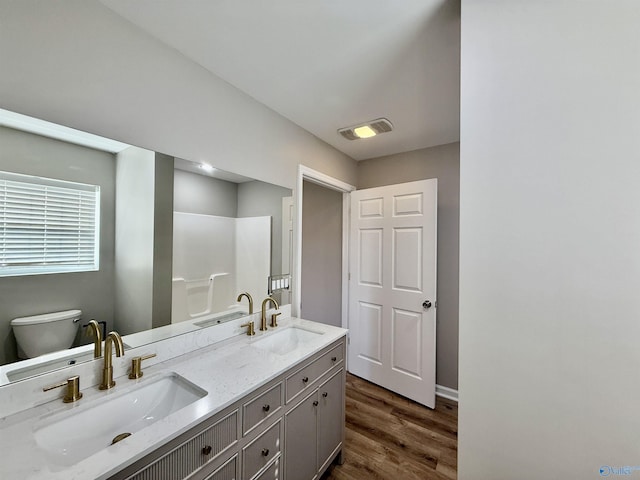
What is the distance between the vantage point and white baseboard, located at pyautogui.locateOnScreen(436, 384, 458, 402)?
8.11ft

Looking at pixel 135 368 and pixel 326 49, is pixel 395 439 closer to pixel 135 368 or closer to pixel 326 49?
pixel 135 368

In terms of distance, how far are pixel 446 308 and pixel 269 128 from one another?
2.31 metres

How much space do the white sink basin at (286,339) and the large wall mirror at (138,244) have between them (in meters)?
0.29

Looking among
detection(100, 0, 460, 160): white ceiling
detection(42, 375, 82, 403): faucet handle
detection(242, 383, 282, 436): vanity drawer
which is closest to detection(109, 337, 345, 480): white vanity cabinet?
detection(242, 383, 282, 436): vanity drawer

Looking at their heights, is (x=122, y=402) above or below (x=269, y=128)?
below

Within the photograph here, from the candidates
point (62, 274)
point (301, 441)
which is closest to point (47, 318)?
point (62, 274)

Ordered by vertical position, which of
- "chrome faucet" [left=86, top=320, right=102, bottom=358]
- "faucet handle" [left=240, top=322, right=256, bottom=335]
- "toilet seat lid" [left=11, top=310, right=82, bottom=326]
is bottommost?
"faucet handle" [left=240, top=322, right=256, bottom=335]

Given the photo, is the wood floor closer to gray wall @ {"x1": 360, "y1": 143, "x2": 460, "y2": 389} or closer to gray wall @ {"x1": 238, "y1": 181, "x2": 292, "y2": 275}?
gray wall @ {"x1": 360, "y1": 143, "x2": 460, "y2": 389}

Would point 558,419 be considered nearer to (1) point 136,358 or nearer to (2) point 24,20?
(1) point 136,358

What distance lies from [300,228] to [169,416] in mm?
1563

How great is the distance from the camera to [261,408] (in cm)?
113

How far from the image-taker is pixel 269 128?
1.98 meters

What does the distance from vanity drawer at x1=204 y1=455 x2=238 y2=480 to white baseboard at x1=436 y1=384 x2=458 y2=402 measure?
7.32 ft

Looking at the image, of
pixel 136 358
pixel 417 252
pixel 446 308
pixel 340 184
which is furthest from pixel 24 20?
pixel 446 308
